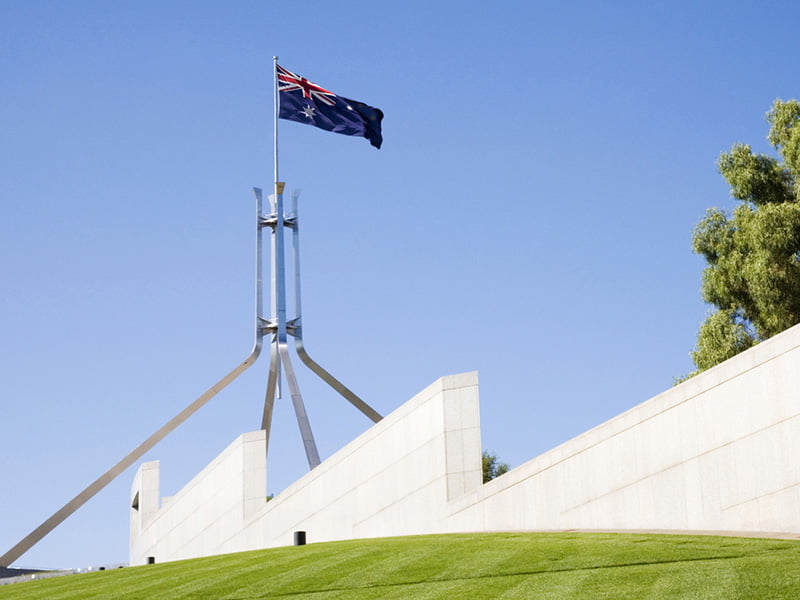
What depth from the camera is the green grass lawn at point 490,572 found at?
11.8 m

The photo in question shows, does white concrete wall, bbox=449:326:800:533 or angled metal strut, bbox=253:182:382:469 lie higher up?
angled metal strut, bbox=253:182:382:469

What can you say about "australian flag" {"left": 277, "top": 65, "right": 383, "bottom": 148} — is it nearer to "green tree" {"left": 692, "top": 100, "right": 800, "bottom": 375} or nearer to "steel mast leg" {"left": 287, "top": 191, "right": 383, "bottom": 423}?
"steel mast leg" {"left": 287, "top": 191, "right": 383, "bottom": 423}

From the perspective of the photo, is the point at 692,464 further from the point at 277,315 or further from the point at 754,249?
the point at 277,315

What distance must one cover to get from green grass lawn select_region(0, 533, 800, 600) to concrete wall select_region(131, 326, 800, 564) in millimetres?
1829

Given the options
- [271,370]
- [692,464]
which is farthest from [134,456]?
[692,464]

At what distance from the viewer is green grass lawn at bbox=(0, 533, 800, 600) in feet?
38.7

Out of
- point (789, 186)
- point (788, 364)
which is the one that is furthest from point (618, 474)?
point (789, 186)

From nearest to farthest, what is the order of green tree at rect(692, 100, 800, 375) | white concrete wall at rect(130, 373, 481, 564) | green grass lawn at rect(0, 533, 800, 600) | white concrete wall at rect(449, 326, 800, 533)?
green grass lawn at rect(0, 533, 800, 600), white concrete wall at rect(449, 326, 800, 533), white concrete wall at rect(130, 373, 481, 564), green tree at rect(692, 100, 800, 375)

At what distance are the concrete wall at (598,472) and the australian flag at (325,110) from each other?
17790 millimetres

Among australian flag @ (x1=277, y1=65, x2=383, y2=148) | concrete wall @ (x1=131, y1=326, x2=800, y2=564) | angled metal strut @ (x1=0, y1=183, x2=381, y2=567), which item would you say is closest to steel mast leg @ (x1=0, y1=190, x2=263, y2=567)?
angled metal strut @ (x1=0, y1=183, x2=381, y2=567)

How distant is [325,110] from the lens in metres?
44.0

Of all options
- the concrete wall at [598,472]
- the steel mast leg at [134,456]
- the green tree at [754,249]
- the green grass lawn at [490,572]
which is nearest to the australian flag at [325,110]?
the steel mast leg at [134,456]

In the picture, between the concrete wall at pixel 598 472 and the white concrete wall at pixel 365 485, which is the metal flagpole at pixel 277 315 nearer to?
the white concrete wall at pixel 365 485

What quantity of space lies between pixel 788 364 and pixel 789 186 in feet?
68.2
